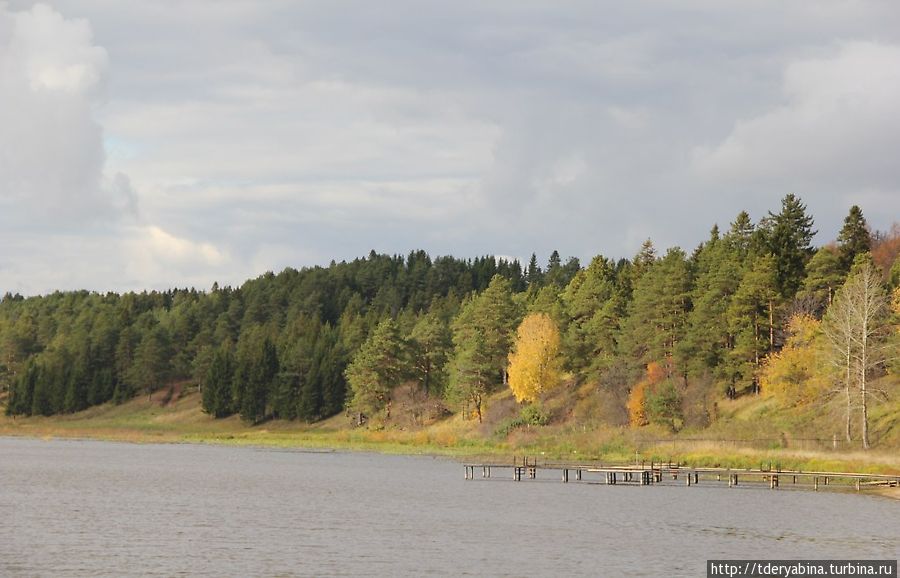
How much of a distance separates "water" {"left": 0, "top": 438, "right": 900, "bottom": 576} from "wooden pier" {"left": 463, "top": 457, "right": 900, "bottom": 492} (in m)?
2.23

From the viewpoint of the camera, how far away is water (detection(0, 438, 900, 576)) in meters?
44.7

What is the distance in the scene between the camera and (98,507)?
64125 millimetres

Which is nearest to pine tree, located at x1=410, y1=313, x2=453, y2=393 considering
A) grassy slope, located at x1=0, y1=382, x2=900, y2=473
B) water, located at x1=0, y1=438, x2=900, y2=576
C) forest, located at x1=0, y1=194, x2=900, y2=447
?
forest, located at x1=0, y1=194, x2=900, y2=447

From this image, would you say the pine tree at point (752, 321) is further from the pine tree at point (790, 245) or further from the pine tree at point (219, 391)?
the pine tree at point (219, 391)

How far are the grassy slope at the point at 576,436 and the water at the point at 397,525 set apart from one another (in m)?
11.1

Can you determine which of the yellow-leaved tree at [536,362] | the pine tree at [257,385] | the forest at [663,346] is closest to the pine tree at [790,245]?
the forest at [663,346]

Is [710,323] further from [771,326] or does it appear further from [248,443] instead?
[248,443]

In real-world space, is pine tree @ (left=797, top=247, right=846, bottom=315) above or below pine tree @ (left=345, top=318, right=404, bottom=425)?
above

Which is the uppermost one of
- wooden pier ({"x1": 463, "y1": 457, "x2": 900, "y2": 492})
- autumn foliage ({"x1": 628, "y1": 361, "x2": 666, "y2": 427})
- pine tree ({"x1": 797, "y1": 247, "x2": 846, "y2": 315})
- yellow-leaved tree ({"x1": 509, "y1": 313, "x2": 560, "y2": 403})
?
pine tree ({"x1": 797, "y1": 247, "x2": 846, "y2": 315})

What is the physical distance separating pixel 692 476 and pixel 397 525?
3946cm

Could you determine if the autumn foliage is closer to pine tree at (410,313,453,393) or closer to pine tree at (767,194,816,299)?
pine tree at (767,194,816,299)

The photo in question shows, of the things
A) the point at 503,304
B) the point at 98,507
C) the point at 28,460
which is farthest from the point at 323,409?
the point at 98,507

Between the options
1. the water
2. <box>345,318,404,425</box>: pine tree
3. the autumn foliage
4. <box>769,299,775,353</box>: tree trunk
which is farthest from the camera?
<box>345,318,404,425</box>: pine tree

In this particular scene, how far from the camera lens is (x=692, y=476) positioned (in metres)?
90.2
